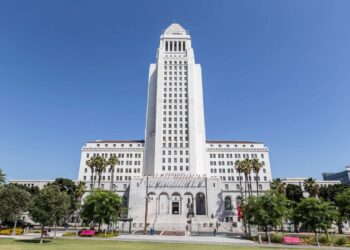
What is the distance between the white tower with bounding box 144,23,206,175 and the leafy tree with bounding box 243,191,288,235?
49155 mm

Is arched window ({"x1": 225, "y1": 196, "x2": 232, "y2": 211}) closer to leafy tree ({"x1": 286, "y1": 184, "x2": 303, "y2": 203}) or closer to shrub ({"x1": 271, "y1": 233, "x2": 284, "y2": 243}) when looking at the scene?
leafy tree ({"x1": 286, "y1": 184, "x2": 303, "y2": 203})

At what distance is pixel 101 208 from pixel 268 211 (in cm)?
2803

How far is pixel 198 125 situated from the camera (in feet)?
324

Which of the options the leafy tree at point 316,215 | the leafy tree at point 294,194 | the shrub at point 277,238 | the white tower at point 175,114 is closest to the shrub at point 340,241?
the leafy tree at point 316,215

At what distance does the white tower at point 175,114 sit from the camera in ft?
289

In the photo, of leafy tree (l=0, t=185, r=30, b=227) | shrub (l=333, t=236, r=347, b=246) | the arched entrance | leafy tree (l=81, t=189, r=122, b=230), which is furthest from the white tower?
shrub (l=333, t=236, r=347, b=246)

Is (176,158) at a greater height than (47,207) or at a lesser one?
greater

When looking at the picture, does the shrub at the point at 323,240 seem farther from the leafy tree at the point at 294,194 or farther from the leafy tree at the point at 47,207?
the leafy tree at the point at 294,194

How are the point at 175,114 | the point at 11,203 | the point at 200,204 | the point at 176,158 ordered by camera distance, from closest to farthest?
the point at 11,203, the point at 200,204, the point at 176,158, the point at 175,114

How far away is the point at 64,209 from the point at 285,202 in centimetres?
3284

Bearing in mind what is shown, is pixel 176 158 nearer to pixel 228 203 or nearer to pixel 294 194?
pixel 228 203

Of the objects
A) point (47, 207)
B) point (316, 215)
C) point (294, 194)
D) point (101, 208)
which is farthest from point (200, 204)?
point (47, 207)

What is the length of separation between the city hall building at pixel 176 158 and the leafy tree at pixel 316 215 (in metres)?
35.1

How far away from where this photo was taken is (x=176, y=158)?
8812cm
